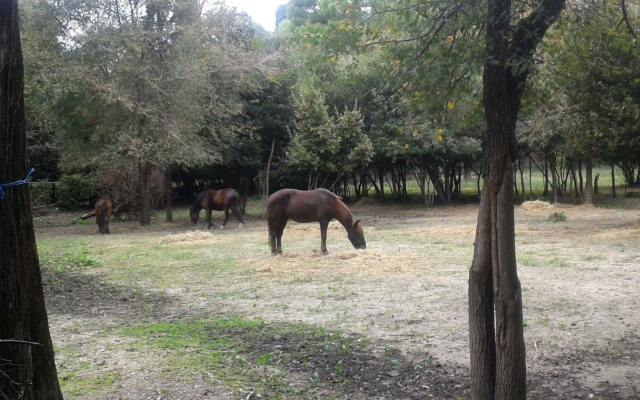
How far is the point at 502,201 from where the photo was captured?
411cm

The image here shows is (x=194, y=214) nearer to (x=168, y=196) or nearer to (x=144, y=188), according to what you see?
(x=144, y=188)

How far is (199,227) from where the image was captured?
21.8m

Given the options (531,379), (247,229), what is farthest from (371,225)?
(531,379)

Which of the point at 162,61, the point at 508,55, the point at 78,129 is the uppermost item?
the point at 162,61

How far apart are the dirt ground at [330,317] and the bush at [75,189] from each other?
42.8ft

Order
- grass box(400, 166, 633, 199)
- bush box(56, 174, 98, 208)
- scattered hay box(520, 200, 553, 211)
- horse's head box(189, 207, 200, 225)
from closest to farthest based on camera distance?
horse's head box(189, 207, 200, 225) → scattered hay box(520, 200, 553, 211) → bush box(56, 174, 98, 208) → grass box(400, 166, 633, 199)

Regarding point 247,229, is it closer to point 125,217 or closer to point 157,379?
point 125,217

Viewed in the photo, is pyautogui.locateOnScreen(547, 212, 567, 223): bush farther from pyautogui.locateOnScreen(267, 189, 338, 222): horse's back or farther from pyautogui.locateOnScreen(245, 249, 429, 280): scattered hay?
pyautogui.locateOnScreen(267, 189, 338, 222): horse's back

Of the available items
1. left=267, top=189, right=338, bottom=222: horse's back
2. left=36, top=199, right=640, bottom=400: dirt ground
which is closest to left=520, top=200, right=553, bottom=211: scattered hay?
left=36, top=199, right=640, bottom=400: dirt ground

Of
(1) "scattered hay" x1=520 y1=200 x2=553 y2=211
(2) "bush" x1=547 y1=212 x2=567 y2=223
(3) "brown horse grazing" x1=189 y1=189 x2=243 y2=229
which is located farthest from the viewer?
(1) "scattered hay" x1=520 y1=200 x2=553 y2=211

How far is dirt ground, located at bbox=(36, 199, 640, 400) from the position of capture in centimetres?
514

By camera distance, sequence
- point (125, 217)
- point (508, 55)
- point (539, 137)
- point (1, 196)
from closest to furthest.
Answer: point (1, 196) → point (508, 55) → point (539, 137) → point (125, 217)

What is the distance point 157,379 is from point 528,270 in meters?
7.34

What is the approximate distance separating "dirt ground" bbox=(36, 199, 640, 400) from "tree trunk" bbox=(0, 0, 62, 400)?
1.66 metres
